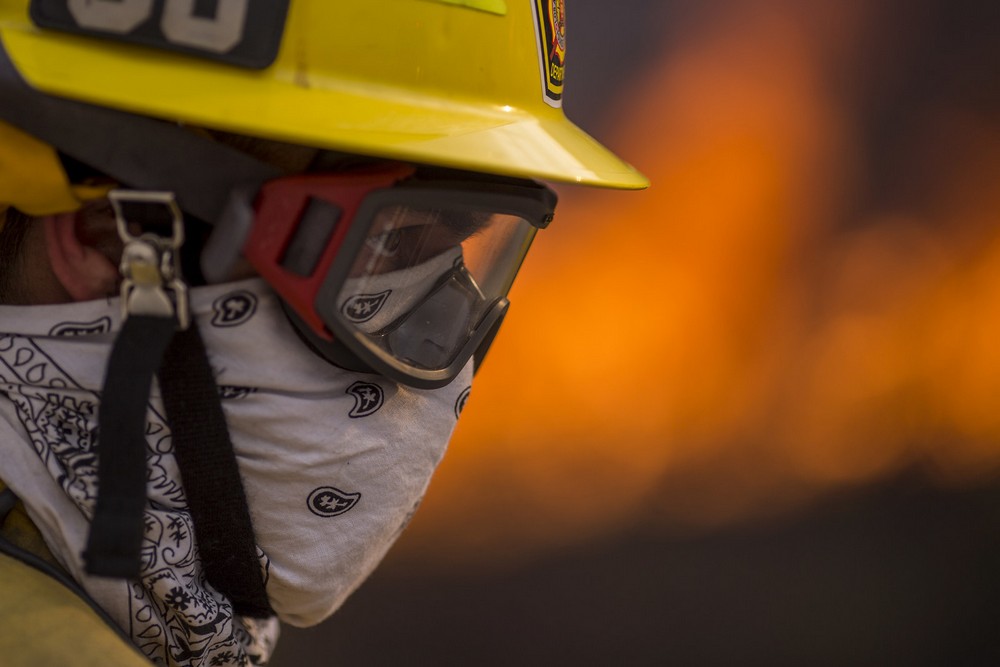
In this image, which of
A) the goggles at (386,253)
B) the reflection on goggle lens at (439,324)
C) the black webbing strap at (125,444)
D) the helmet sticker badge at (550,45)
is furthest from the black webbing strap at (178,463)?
the helmet sticker badge at (550,45)

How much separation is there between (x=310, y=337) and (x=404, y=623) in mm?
2429

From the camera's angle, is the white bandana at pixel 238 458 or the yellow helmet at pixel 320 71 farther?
the white bandana at pixel 238 458

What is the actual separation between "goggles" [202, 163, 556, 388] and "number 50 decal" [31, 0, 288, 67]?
16cm

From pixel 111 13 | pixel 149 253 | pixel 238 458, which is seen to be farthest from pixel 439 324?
pixel 111 13

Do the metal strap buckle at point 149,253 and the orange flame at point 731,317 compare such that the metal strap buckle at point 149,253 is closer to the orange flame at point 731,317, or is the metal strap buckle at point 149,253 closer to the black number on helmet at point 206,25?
the black number on helmet at point 206,25

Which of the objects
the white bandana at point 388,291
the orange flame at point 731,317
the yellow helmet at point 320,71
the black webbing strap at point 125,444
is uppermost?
the yellow helmet at point 320,71

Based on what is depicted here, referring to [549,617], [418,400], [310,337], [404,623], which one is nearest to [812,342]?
[549,617]

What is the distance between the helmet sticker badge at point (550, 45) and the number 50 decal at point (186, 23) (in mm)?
414

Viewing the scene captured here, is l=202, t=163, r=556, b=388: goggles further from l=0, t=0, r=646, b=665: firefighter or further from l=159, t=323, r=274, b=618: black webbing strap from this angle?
l=159, t=323, r=274, b=618: black webbing strap

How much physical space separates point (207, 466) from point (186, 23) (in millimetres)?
537

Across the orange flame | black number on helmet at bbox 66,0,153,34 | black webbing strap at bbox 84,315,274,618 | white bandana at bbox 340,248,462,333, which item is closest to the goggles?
white bandana at bbox 340,248,462,333

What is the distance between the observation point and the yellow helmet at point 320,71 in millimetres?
1006

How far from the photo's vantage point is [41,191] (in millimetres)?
1049

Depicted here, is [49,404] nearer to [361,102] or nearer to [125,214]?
[125,214]
